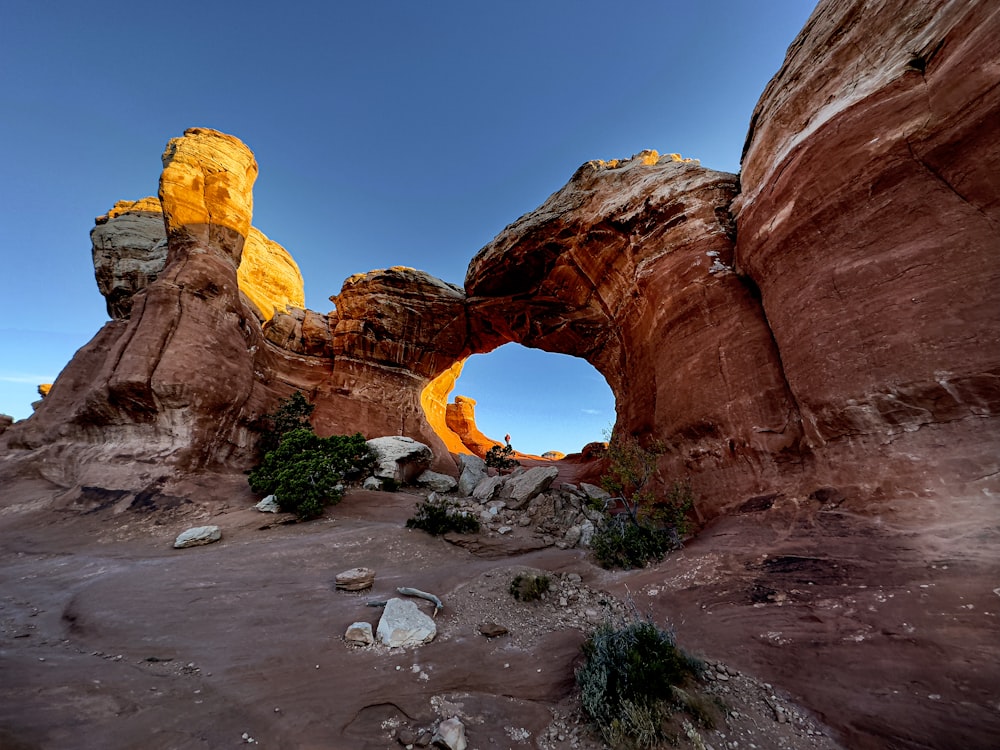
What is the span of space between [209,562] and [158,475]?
9.25m

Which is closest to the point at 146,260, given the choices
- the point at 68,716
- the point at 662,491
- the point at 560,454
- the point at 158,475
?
the point at 158,475

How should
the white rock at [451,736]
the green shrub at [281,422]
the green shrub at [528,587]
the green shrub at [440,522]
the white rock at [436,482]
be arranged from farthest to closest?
1. the green shrub at [281,422]
2. the white rock at [436,482]
3. the green shrub at [440,522]
4. the green shrub at [528,587]
5. the white rock at [451,736]

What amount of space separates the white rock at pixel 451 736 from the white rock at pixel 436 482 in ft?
56.2

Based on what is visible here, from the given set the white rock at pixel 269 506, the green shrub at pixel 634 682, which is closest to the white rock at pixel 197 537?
the white rock at pixel 269 506

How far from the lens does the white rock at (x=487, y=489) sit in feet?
58.1

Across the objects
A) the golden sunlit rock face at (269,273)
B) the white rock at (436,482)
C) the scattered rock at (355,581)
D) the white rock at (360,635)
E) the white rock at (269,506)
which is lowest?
the white rock at (360,635)

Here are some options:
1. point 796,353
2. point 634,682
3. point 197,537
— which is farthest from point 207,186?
point 796,353

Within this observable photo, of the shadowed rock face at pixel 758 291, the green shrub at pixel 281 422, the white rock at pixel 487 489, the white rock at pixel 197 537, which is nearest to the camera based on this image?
the shadowed rock face at pixel 758 291

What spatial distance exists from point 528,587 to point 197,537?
445 inches

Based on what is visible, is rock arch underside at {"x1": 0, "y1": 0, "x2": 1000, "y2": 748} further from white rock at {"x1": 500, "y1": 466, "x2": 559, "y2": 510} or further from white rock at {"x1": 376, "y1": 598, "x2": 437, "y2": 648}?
white rock at {"x1": 500, "y1": 466, "x2": 559, "y2": 510}

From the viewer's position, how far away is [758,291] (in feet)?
41.3

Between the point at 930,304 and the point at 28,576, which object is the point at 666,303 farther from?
the point at 28,576

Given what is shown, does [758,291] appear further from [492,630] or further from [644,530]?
[492,630]

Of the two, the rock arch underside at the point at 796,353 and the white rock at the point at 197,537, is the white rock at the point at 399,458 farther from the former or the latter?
the white rock at the point at 197,537
